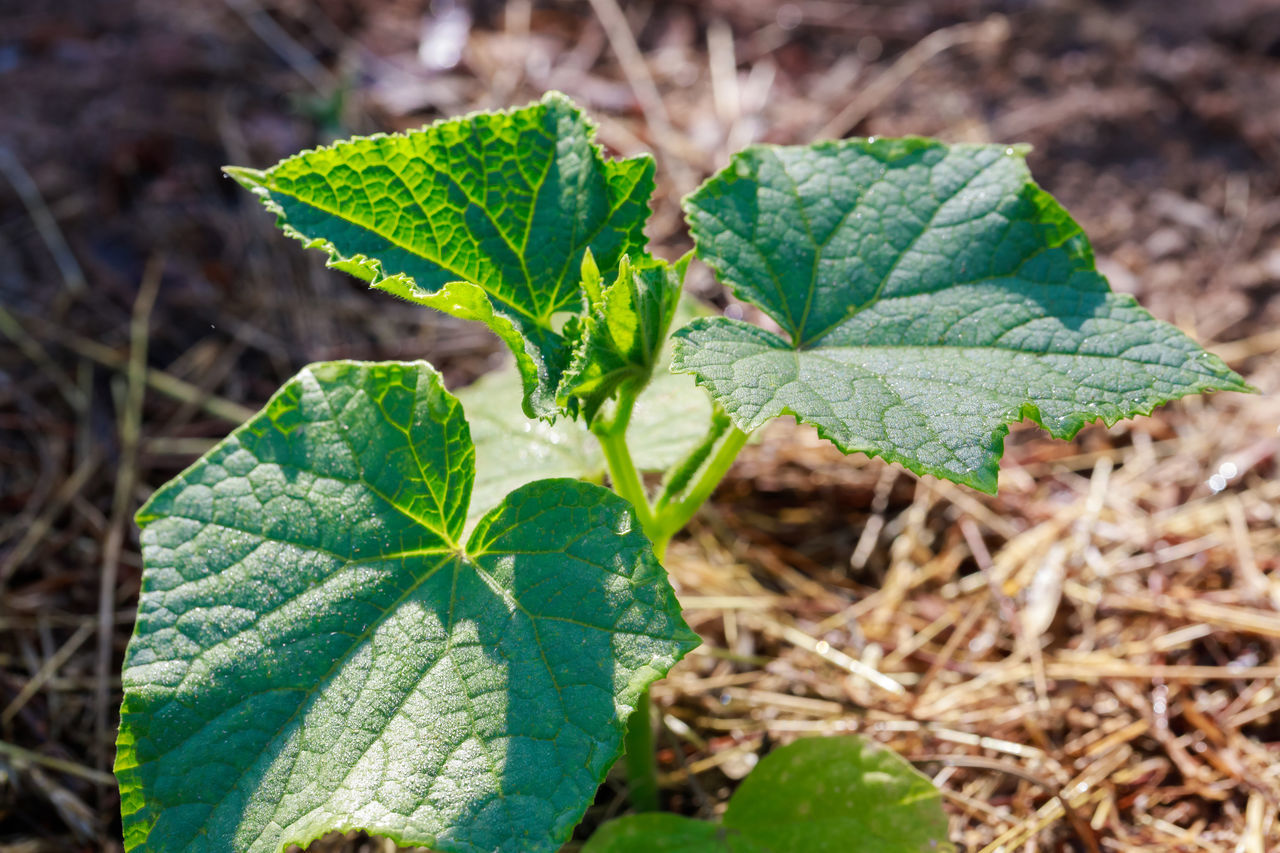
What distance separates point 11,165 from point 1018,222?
355 centimetres

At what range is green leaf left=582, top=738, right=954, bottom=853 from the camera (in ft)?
6.15

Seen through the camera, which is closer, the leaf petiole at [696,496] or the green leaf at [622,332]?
the green leaf at [622,332]

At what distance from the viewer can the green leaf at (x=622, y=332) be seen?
5.23 feet

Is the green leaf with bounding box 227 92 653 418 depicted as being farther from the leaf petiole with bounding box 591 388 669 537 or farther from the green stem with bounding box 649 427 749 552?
the green stem with bounding box 649 427 749 552

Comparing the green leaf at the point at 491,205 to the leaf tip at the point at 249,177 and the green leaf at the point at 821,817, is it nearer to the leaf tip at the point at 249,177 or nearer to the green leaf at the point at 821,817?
the leaf tip at the point at 249,177

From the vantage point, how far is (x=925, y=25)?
4434 millimetres

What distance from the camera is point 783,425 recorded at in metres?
3.26

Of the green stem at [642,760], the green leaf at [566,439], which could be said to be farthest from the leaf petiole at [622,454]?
the green stem at [642,760]

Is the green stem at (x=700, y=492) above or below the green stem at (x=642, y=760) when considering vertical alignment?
above

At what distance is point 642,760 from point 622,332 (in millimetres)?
983

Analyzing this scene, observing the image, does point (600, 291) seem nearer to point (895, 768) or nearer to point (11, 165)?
point (895, 768)

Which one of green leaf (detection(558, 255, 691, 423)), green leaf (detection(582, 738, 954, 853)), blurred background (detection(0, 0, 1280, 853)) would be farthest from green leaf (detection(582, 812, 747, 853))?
green leaf (detection(558, 255, 691, 423))

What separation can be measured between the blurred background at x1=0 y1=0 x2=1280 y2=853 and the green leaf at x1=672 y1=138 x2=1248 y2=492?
0.98 m

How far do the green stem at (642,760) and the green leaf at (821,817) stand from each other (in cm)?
18
